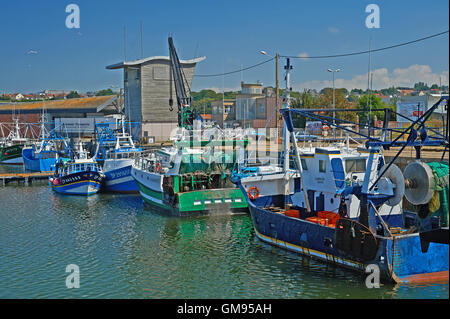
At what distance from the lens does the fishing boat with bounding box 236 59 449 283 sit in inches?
586

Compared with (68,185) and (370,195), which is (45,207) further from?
(370,195)

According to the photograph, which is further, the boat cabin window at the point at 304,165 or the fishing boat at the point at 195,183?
the fishing boat at the point at 195,183

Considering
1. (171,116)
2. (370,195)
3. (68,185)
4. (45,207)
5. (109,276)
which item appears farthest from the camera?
(171,116)

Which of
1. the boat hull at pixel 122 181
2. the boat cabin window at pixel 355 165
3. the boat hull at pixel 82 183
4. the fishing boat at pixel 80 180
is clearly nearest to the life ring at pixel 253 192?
the boat cabin window at pixel 355 165

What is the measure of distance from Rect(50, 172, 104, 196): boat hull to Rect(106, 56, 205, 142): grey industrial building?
98.4 ft

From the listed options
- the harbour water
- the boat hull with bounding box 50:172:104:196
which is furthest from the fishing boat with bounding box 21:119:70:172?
the harbour water

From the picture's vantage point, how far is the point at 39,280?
56.5 feet

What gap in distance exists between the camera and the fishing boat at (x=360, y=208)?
1489 centimetres

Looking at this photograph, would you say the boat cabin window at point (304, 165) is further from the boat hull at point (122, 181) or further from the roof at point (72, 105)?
the roof at point (72, 105)

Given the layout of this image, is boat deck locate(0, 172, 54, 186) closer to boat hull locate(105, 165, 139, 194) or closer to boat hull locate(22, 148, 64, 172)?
boat hull locate(22, 148, 64, 172)

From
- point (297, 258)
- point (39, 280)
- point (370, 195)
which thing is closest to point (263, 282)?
point (297, 258)

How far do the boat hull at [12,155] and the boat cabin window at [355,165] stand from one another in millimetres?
56478

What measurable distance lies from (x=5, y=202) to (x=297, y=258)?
23.9 metres
